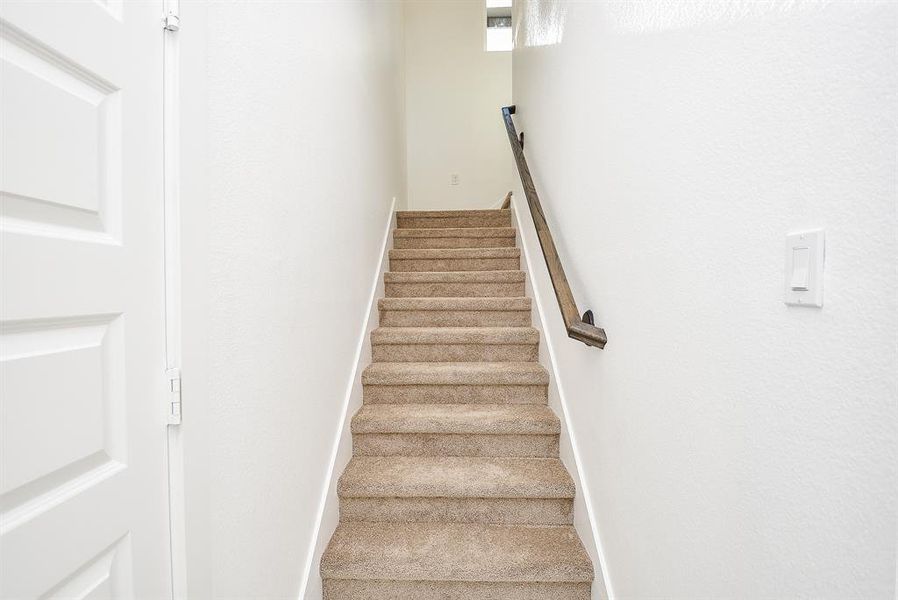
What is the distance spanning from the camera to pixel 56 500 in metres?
0.58

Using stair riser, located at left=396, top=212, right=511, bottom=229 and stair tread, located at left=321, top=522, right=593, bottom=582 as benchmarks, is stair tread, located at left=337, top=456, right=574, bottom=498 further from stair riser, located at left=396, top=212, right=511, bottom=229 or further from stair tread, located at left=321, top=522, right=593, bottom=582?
stair riser, located at left=396, top=212, right=511, bottom=229

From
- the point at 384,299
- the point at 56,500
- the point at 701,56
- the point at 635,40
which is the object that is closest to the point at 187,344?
the point at 56,500

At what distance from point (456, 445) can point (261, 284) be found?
3.81 ft

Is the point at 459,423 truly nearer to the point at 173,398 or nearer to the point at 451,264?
the point at 173,398

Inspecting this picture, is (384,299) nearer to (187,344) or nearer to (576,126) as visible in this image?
(576,126)

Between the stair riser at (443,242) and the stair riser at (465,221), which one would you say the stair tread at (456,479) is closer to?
the stair riser at (443,242)

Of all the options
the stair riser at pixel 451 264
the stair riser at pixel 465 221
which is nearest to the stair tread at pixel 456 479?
the stair riser at pixel 451 264

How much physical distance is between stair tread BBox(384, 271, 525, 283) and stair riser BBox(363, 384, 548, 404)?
90 cm

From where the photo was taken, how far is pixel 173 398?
0.79 m

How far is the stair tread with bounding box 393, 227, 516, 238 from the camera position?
3.44 meters

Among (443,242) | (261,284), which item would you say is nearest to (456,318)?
→ (443,242)

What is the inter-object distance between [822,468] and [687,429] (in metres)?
0.32

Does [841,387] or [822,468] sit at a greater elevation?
[841,387]

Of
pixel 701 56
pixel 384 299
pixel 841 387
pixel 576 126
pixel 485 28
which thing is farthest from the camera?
pixel 485 28
